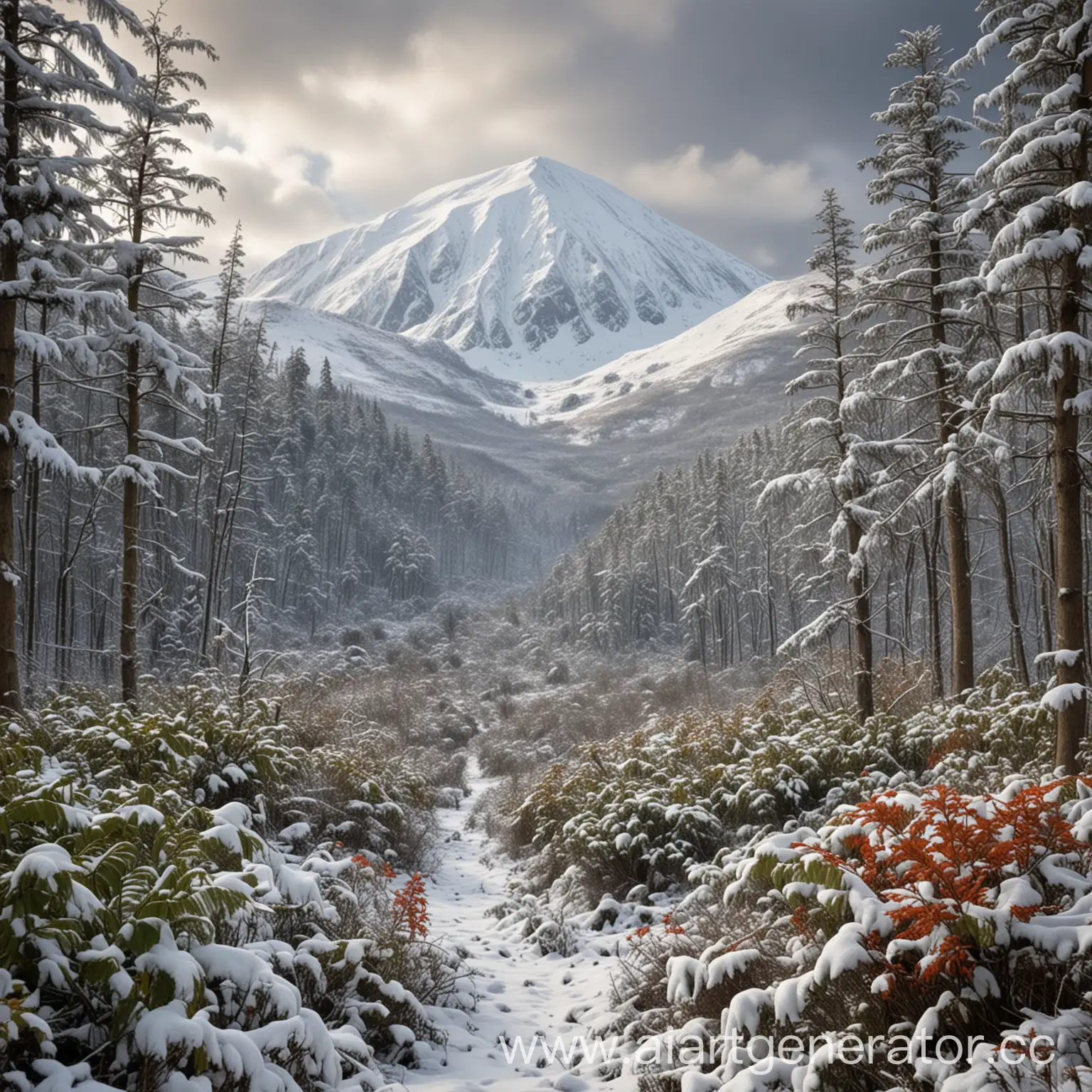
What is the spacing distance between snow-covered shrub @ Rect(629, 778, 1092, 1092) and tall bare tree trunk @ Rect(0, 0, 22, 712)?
→ 9.79 m

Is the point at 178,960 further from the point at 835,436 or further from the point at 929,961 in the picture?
the point at 835,436

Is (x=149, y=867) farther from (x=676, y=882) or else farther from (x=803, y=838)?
(x=676, y=882)

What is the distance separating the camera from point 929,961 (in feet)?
11.5

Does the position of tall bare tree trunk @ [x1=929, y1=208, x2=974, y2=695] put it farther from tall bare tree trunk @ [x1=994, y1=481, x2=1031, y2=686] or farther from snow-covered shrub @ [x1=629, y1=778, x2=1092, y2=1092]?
snow-covered shrub @ [x1=629, y1=778, x2=1092, y2=1092]

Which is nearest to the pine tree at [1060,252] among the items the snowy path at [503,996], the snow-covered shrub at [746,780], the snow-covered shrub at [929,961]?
the snow-covered shrub at [746,780]

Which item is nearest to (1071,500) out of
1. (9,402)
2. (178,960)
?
(178,960)

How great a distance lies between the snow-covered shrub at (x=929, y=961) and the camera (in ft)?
11.1

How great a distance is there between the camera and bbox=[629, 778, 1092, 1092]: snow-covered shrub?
3389 mm

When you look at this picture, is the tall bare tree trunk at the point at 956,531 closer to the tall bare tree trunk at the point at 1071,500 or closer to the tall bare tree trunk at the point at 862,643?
the tall bare tree trunk at the point at 862,643

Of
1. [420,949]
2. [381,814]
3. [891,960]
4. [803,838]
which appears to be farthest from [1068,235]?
[381,814]

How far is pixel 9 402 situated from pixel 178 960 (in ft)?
31.2

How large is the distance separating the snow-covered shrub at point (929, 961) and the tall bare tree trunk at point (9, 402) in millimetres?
9786

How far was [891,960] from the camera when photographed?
3.91 metres

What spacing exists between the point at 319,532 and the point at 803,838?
214ft
